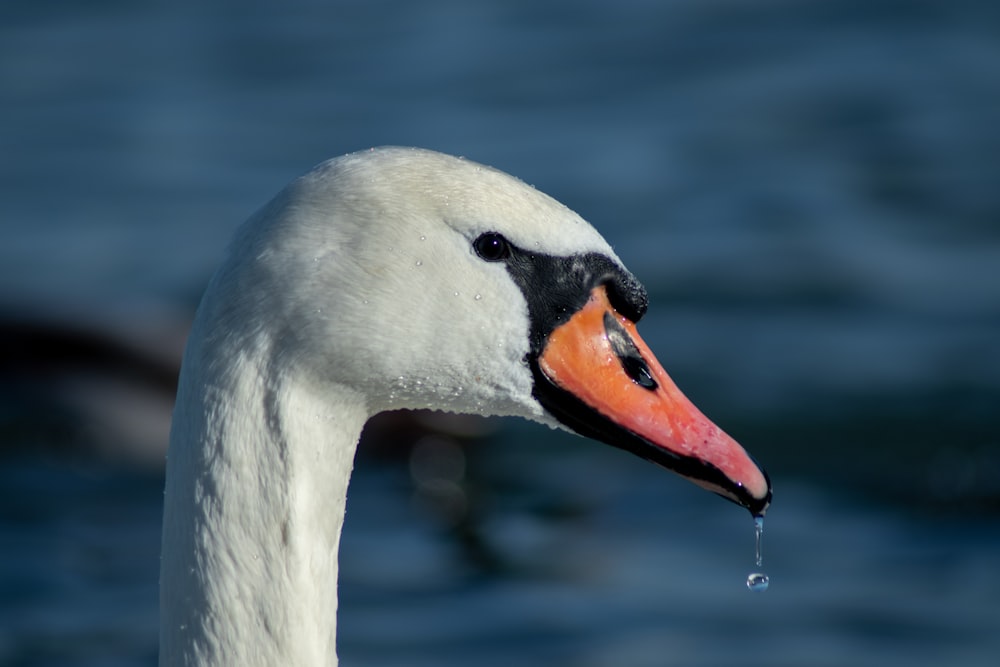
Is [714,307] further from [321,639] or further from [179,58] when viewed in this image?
[321,639]

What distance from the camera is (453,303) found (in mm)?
3037

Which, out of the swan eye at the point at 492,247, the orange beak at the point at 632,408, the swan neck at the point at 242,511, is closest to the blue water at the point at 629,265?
the orange beak at the point at 632,408

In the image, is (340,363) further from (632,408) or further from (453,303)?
(632,408)

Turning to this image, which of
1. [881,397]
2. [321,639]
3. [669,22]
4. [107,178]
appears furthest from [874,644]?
[669,22]

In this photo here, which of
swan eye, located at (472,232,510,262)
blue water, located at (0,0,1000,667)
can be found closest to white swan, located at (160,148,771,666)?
swan eye, located at (472,232,510,262)

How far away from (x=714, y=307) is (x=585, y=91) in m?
3.44

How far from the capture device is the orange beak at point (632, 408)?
124 inches

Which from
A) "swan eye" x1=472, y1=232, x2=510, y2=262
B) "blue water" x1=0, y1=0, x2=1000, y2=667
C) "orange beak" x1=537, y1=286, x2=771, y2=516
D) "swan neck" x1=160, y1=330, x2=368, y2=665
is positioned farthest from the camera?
"blue water" x1=0, y1=0, x2=1000, y2=667

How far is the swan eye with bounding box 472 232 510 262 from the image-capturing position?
3018 mm

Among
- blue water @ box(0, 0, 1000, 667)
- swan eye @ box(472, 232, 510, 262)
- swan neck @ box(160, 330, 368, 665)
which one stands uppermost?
blue water @ box(0, 0, 1000, 667)

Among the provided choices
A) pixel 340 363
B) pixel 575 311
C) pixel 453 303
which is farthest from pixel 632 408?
pixel 340 363

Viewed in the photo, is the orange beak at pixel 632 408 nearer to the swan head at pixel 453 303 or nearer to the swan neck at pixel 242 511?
the swan head at pixel 453 303

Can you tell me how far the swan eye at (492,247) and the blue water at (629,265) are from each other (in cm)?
360

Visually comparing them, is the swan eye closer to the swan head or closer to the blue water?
the swan head
